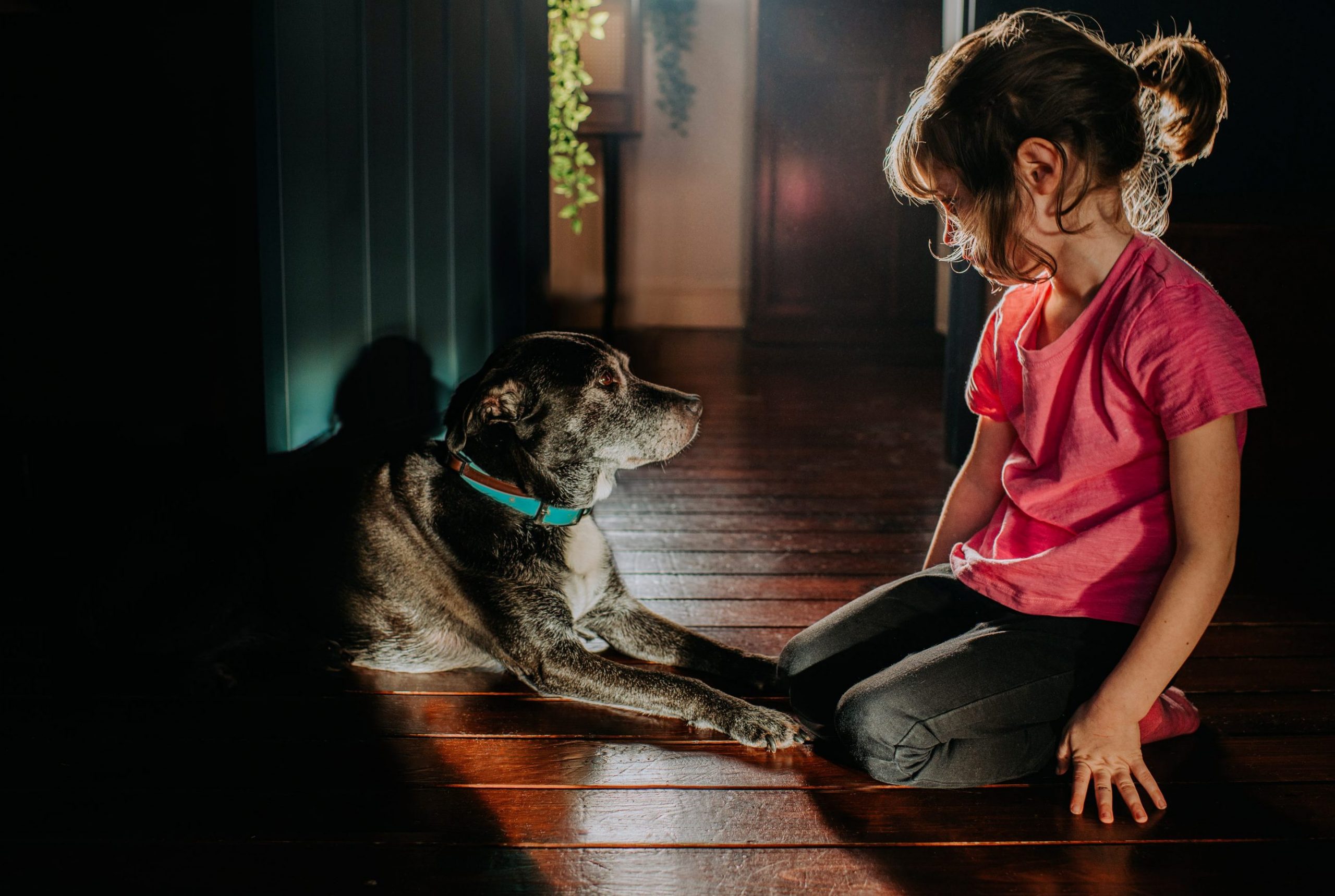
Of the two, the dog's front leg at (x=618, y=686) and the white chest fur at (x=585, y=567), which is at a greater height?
the white chest fur at (x=585, y=567)

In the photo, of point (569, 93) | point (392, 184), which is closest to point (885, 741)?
point (392, 184)

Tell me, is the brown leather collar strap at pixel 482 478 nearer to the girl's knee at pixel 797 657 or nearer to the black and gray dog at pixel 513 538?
the black and gray dog at pixel 513 538

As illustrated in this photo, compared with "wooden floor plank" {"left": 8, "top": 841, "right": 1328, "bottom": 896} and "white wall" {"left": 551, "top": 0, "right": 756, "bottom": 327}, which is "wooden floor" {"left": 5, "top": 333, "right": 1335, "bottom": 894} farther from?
"white wall" {"left": 551, "top": 0, "right": 756, "bottom": 327}

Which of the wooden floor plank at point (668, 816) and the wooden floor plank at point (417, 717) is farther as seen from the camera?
the wooden floor plank at point (417, 717)

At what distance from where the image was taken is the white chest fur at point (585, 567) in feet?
5.91

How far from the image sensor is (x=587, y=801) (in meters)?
1.37

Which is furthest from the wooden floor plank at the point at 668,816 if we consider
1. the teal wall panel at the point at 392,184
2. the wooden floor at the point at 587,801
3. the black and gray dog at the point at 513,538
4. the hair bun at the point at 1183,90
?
the teal wall panel at the point at 392,184

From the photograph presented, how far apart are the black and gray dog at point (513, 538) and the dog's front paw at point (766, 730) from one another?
189 mm

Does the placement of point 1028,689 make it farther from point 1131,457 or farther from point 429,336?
point 429,336

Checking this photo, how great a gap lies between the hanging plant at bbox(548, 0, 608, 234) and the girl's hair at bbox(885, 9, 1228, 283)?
376 centimetres

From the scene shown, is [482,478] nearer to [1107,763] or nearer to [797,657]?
[797,657]

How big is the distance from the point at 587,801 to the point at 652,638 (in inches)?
20.8

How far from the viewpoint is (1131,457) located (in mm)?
1366

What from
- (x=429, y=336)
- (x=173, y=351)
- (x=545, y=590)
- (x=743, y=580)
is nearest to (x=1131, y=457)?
(x=545, y=590)
